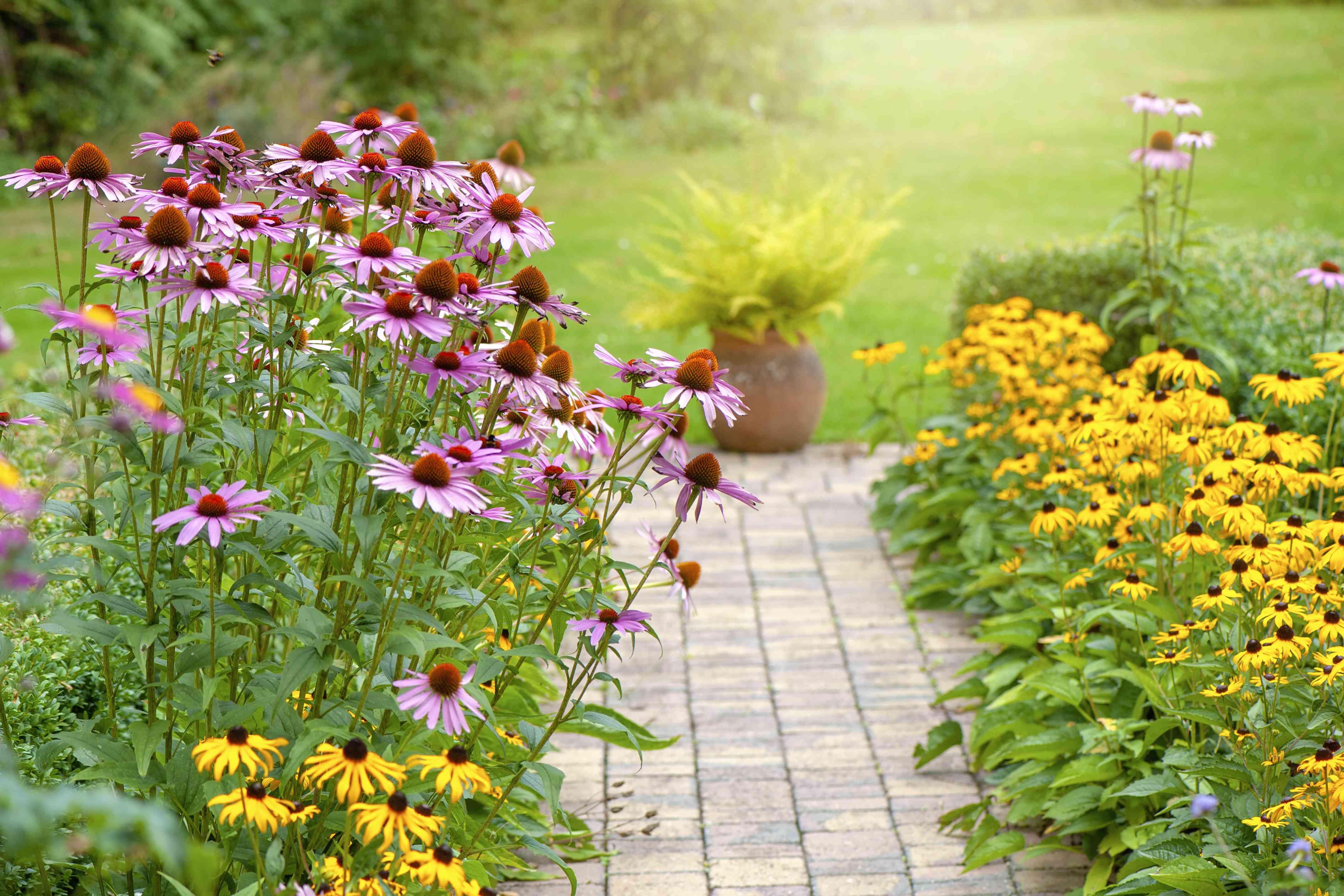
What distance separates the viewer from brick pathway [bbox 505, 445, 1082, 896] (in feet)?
9.33

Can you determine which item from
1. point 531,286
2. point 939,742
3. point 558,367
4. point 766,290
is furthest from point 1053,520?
point 766,290

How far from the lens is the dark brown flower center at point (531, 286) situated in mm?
1936

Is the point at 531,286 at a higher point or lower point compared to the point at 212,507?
higher

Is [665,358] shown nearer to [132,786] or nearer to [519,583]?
[519,583]

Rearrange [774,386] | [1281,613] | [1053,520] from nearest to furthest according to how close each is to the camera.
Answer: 1. [1281,613]
2. [1053,520]
3. [774,386]

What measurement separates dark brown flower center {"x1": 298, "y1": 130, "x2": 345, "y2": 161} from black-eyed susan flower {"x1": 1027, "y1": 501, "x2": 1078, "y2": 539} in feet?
6.24

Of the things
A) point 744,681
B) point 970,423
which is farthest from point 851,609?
point 970,423

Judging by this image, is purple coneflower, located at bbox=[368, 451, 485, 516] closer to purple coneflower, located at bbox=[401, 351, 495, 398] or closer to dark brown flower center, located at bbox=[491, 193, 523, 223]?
purple coneflower, located at bbox=[401, 351, 495, 398]

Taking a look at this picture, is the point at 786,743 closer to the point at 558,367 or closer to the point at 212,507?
the point at 558,367

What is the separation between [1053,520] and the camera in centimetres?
309

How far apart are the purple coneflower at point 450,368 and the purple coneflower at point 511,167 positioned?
1634 millimetres

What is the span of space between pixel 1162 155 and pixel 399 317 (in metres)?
3.52

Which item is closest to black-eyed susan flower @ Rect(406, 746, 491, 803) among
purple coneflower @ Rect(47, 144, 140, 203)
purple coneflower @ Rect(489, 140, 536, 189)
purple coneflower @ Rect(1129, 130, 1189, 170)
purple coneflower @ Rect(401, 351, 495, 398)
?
purple coneflower @ Rect(401, 351, 495, 398)

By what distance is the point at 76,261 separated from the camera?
317 inches
